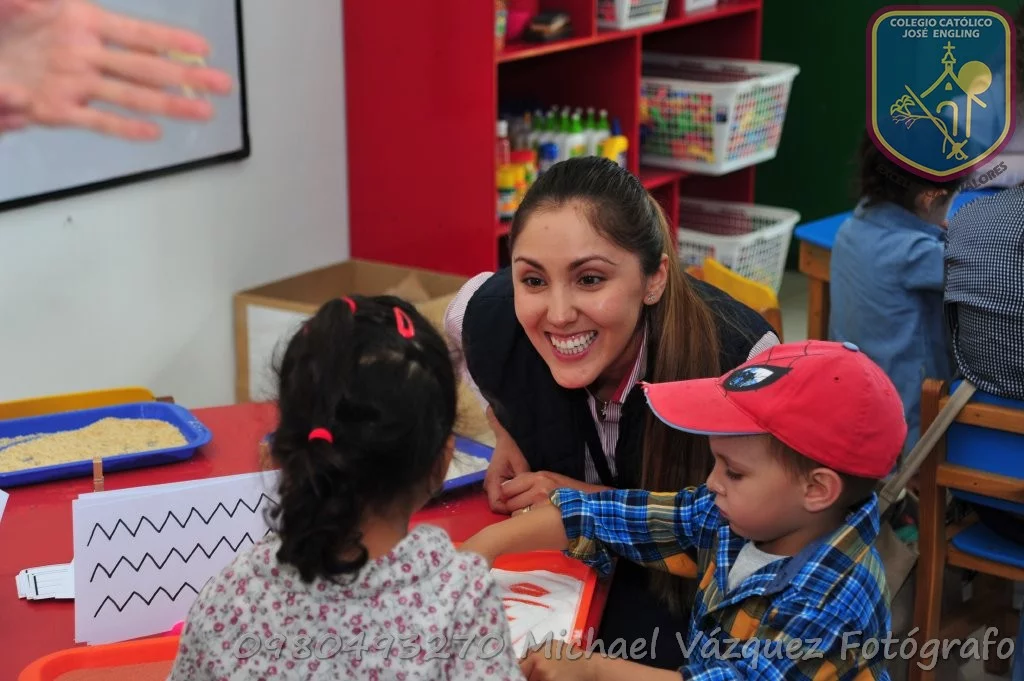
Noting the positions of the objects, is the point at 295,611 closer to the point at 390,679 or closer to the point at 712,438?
the point at 390,679

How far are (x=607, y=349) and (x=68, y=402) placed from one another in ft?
3.11

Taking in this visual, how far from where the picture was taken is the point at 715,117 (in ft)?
12.9

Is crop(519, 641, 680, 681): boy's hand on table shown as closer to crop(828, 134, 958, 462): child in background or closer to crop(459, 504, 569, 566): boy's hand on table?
crop(459, 504, 569, 566): boy's hand on table

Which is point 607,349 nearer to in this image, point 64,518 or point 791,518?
point 791,518

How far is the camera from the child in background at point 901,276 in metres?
2.73

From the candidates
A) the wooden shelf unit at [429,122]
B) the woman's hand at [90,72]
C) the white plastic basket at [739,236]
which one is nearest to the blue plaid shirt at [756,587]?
the woman's hand at [90,72]

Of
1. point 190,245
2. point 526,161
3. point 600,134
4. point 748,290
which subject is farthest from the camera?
point 600,134

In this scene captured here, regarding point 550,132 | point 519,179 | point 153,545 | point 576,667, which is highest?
point 550,132

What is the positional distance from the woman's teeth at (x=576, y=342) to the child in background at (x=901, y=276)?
1.22 m

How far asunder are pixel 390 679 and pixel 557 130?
2793 millimetres

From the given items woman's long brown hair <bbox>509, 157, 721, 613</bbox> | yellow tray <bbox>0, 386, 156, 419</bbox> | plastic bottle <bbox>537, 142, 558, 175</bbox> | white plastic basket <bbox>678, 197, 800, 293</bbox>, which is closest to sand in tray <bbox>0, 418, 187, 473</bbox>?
yellow tray <bbox>0, 386, 156, 419</bbox>

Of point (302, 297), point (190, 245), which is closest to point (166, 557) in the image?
point (190, 245)

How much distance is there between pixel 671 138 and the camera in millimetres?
4078

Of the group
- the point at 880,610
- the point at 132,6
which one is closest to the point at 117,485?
the point at 880,610
